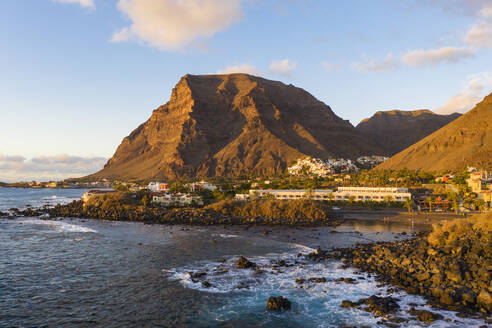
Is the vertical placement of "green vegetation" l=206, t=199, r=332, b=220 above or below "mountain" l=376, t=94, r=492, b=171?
below

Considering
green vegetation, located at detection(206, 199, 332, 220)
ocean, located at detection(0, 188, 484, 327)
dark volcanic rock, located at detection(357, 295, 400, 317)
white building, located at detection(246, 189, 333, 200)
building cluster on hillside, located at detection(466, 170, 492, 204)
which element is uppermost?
building cluster on hillside, located at detection(466, 170, 492, 204)

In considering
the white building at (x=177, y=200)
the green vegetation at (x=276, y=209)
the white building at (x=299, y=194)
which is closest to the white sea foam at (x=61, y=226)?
the white building at (x=177, y=200)

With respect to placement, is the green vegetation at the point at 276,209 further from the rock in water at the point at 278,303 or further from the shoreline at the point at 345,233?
the rock in water at the point at 278,303

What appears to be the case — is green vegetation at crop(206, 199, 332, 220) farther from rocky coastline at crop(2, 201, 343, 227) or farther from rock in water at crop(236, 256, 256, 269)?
rock in water at crop(236, 256, 256, 269)

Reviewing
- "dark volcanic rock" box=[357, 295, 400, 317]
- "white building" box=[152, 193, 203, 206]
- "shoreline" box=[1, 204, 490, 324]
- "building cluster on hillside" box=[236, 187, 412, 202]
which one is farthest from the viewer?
"white building" box=[152, 193, 203, 206]

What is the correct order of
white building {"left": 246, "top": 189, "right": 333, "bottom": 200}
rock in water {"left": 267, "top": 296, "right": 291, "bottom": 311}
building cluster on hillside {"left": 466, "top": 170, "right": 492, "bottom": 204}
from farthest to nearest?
white building {"left": 246, "top": 189, "right": 333, "bottom": 200}
building cluster on hillside {"left": 466, "top": 170, "right": 492, "bottom": 204}
rock in water {"left": 267, "top": 296, "right": 291, "bottom": 311}

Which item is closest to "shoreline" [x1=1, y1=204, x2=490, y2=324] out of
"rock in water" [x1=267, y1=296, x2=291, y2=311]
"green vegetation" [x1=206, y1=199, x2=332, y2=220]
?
"green vegetation" [x1=206, y1=199, x2=332, y2=220]
